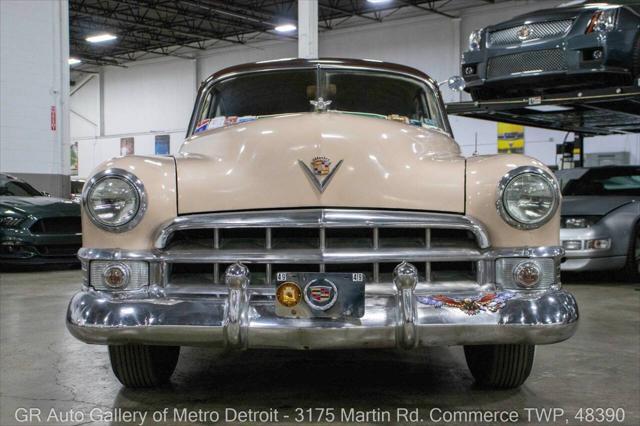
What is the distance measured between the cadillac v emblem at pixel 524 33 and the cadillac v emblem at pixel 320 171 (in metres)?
4.24

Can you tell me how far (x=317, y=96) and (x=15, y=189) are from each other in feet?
22.0

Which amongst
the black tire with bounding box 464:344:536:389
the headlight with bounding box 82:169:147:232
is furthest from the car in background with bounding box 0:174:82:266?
the black tire with bounding box 464:344:536:389

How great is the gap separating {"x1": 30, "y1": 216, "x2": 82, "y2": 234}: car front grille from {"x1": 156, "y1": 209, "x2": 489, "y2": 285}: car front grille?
605cm

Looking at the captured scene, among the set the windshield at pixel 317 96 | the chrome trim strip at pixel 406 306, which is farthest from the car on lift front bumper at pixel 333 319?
the windshield at pixel 317 96

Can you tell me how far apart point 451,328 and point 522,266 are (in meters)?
0.41

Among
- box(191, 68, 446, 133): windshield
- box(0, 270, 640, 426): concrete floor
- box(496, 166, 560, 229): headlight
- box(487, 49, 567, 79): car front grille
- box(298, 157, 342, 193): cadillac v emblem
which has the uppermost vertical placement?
box(487, 49, 567, 79): car front grille

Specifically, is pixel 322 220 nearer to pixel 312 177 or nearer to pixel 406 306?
pixel 312 177

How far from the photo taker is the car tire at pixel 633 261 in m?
7.14

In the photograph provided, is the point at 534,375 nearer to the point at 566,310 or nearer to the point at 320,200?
the point at 566,310

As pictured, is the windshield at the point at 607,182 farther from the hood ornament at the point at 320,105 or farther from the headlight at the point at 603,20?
the hood ornament at the point at 320,105

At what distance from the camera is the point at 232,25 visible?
24.1 m

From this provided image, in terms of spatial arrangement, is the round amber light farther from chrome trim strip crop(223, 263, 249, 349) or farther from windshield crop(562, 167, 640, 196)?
windshield crop(562, 167, 640, 196)

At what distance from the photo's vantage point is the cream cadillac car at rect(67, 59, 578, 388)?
2551 millimetres

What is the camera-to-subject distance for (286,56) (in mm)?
24734
